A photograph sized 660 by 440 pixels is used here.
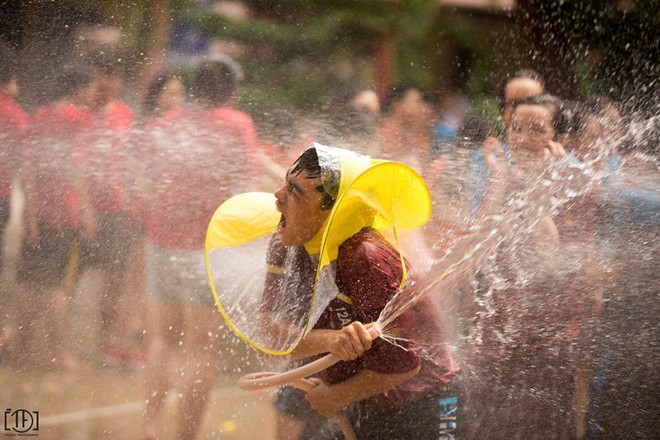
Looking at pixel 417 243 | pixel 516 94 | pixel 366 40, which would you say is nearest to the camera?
pixel 417 243

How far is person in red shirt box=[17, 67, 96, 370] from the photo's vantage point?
215cm

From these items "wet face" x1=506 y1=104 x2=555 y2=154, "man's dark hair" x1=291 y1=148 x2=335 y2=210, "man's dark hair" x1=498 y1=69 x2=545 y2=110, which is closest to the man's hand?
"man's dark hair" x1=291 y1=148 x2=335 y2=210

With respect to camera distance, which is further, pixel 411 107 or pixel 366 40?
pixel 366 40

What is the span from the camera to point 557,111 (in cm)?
198

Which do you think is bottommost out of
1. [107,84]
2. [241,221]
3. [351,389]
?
[351,389]

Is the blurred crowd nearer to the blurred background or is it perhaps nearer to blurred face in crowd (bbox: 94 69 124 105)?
blurred face in crowd (bbox: 94 69 124 105)

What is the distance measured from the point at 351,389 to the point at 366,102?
3.67 feet

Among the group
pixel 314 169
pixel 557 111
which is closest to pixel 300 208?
pixel 314 169

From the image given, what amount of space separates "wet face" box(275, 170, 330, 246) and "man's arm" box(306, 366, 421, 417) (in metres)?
0.29

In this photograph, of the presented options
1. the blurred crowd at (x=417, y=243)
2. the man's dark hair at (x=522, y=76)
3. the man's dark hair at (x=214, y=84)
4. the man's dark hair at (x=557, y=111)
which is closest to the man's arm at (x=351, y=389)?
the blurred crowd at (x=417, y=243)

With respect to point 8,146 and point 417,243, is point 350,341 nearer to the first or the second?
point 417,243

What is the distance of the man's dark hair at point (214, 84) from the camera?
7.43ft

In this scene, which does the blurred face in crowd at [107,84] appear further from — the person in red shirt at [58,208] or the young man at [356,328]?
the young man at [356,328]

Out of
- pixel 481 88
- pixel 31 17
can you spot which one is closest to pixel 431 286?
pixel 481 88
